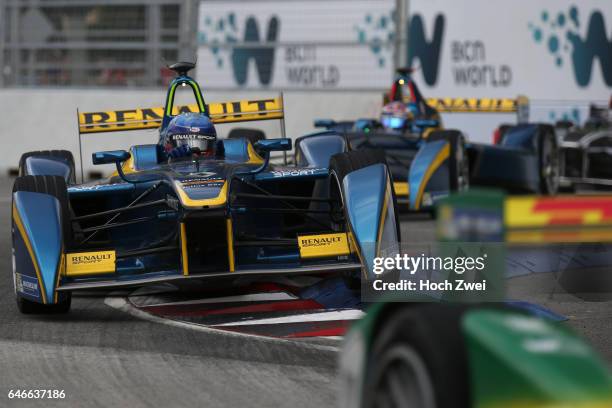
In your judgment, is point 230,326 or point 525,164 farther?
point 525,164

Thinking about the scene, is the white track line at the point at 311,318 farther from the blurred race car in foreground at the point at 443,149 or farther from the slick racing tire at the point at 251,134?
the blurred race car in foreground at the point at 443,149

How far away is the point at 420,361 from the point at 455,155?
1082 centimetres

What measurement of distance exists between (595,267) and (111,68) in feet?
50.9

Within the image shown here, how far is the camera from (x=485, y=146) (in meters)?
15.7

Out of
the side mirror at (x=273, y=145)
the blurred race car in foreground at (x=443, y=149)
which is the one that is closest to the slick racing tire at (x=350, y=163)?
the side mirror at (x=273, y=145)

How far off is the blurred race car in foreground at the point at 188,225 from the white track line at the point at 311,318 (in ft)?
0.87

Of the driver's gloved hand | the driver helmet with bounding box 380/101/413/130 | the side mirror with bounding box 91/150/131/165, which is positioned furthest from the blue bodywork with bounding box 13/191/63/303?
the driver helmet with bounding box 380/101/413/130

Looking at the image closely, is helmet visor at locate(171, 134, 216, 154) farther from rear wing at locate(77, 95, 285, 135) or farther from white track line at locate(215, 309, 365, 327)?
white track line at locate(215, 309, 365, 327)

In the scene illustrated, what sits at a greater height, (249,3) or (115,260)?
(249,3)

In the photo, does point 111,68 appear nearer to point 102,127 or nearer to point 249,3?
point 249,3

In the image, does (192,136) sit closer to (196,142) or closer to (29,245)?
(196,142)

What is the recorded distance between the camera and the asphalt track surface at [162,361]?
553 cm

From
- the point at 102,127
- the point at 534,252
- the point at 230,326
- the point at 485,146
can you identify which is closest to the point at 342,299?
the point at 230,326

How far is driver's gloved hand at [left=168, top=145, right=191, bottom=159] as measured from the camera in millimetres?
9555
